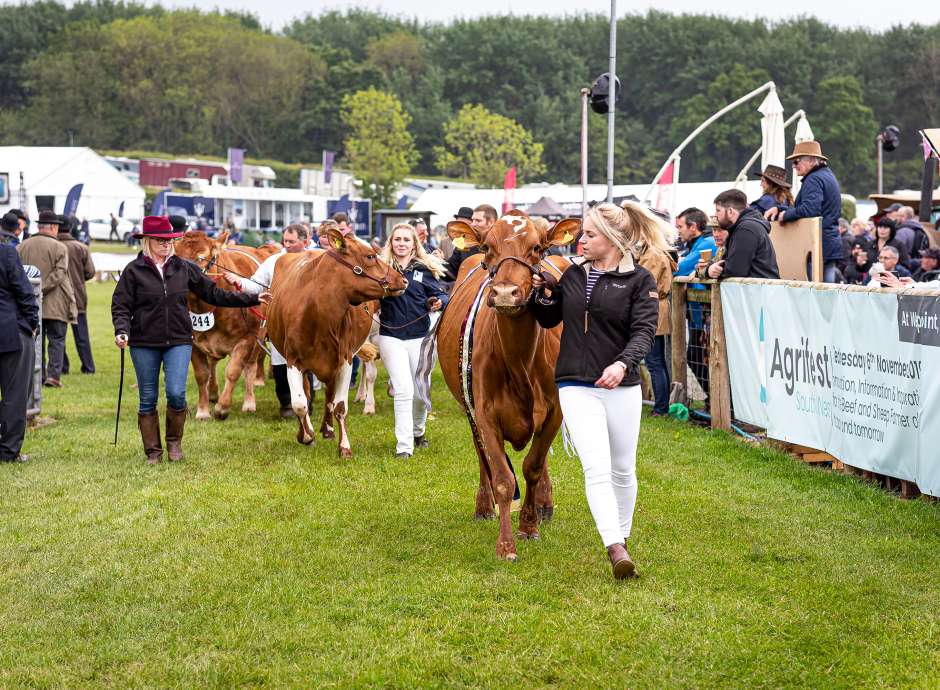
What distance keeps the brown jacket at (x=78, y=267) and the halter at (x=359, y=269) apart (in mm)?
7069

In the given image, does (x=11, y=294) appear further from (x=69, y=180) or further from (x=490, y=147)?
(x=490, y=147)

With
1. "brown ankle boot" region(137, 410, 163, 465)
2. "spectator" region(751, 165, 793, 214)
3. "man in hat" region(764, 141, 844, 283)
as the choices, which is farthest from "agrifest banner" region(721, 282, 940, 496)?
"brown ankle boot" region(137, 410, 163, 465)

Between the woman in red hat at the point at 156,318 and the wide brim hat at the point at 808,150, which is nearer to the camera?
the woman in red hat at the point at 156,318

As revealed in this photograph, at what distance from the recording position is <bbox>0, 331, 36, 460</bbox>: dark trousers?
33.8 ft

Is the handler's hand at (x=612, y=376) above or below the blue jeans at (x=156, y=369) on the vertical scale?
above

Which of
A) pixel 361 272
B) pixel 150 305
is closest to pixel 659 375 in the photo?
pixel 361 272

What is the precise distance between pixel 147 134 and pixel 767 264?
112309mm

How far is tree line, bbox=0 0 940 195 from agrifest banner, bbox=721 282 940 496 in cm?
8471

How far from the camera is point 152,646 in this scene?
5477mm

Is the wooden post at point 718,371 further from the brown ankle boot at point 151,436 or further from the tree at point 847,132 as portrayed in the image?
the tree at point 847,132

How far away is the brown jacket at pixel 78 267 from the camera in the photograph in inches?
655

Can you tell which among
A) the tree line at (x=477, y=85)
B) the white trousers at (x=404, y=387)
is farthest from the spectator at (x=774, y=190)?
the tree line at (x=477, y=85)

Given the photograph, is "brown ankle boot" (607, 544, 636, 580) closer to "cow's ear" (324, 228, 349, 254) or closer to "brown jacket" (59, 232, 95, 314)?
"cow's ear" (324, 228, 349, 254)

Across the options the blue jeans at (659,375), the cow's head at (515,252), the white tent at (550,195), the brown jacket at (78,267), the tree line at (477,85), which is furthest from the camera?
the tree line at (477,85)
